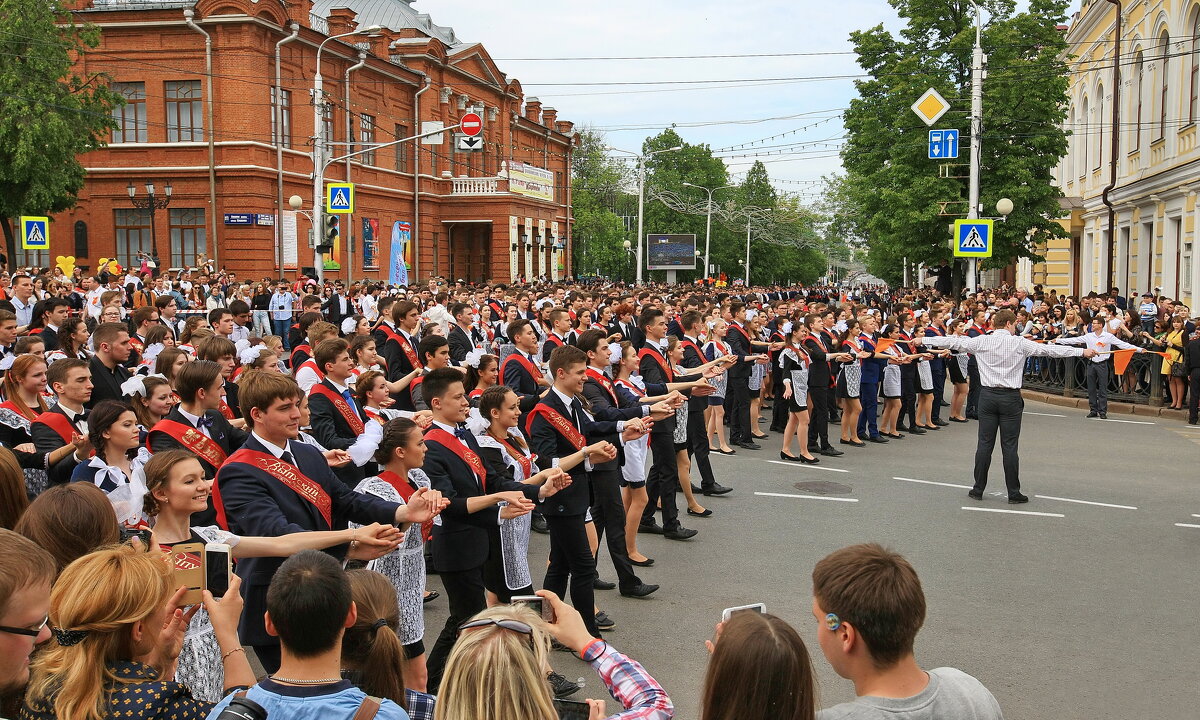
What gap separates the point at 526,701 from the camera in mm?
2590

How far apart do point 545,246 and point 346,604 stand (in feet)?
180

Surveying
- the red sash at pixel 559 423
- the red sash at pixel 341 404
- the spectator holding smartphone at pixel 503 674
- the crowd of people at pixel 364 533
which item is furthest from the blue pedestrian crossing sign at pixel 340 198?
the spectator holding smartphone at pixel 503 674

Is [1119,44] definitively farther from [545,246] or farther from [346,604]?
[346,604]

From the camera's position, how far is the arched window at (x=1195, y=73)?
2778 cm

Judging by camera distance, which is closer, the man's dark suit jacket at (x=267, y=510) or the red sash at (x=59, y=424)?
the man's dark suit jacket at (x=267, y=510)

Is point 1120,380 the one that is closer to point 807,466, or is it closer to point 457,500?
point 807,466

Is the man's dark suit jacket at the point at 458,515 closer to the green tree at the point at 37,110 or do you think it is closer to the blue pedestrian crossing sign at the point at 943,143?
the blue pedestrian crossing sign at the point at 943,143

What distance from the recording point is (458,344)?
1377cm

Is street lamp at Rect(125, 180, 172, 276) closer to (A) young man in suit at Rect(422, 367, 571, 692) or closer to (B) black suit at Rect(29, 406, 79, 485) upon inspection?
(B) black suit at Rect(29, 406, 79, 485)

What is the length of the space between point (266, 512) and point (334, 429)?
3043 mm

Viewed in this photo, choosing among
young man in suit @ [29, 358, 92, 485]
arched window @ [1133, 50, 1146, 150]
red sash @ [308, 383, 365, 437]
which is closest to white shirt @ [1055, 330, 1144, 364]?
red sash @ [308, 383, 365, 437]

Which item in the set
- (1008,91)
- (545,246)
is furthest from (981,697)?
(545,246)

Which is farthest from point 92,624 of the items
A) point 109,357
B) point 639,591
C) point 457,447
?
point 109,357

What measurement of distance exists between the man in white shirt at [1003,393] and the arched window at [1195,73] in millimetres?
20505
